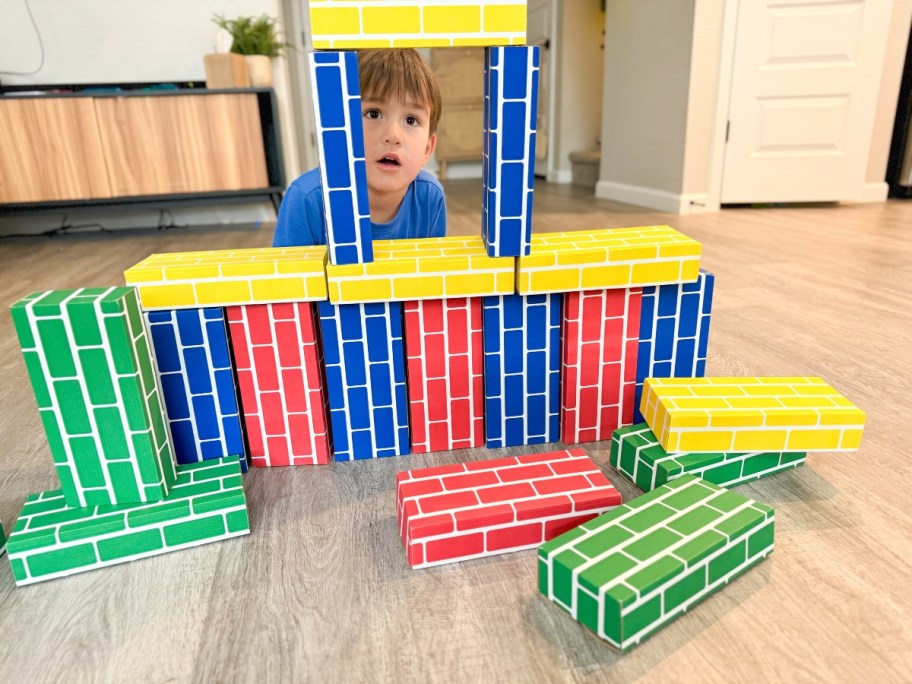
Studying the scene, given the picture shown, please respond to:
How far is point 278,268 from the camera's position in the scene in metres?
0.77

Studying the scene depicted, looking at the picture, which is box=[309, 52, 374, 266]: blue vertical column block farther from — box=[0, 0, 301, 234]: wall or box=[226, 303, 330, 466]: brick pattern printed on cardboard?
box=[0, 0, 301, 234]: wall

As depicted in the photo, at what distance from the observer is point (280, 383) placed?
2.70ft

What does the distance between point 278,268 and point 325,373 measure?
0.51 ft

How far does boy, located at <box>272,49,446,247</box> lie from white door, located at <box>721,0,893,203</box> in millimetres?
2231

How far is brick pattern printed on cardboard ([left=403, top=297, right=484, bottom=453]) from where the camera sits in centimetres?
82

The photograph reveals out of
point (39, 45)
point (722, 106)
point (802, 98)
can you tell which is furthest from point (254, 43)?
point (802, 98)

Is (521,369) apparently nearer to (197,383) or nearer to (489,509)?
(489,509)

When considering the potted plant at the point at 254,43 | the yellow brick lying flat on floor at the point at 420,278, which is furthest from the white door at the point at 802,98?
the yellow brick lying flat on floor at the point at 420,278

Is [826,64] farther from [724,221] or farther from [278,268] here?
[278,268]

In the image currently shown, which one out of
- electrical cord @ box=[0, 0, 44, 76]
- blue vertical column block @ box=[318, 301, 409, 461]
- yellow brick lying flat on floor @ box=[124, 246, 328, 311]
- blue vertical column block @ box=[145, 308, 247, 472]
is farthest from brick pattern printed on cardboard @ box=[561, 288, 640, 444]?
electrical cord @ box=[0, 0, 44, 76]

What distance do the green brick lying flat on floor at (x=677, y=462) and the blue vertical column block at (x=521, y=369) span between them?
12 centimetres

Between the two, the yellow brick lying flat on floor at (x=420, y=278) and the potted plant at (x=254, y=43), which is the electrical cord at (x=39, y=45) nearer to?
the potted plant at (x=254, y=43)

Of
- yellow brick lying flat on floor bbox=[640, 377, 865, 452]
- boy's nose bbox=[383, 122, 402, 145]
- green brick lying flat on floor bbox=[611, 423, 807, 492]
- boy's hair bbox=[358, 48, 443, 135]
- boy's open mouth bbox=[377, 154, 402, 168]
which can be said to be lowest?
green brick lying flat on floor bbox=[611, 423, 807, 492]

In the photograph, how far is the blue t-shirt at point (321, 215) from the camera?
111 centimetres
